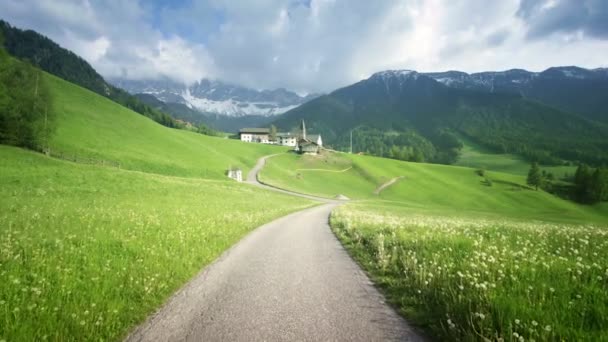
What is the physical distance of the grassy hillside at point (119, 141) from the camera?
59.0 metres

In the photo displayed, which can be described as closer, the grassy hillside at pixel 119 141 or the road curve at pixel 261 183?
the grassy hillside at pixel 119 141

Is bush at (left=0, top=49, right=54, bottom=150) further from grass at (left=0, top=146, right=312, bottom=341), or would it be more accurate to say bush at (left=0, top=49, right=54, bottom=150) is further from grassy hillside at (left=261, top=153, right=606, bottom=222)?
grassy hillside at (left=261, top=153, right=606, bottom=222)

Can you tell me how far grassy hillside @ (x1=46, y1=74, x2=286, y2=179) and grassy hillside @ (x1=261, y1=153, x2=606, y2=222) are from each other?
2064 centimetres

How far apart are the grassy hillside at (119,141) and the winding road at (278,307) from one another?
2370 inches

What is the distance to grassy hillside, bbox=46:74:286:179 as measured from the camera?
59.0 m

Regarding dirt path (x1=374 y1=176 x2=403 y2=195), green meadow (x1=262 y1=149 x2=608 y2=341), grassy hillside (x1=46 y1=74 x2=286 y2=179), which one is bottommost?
dirt path (x1=374 y1=176 x2=403 y2=195)

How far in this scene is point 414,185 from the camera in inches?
3868

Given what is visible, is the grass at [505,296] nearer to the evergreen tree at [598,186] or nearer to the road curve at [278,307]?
the road curve at [278,307]

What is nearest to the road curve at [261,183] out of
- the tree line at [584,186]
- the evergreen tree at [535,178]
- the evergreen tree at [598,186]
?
the evergreen tree at [535,178]

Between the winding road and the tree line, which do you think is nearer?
the winding road

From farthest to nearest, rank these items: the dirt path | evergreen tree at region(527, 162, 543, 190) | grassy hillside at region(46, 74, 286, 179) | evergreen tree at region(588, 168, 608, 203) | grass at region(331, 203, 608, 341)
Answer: evergreen tree at region(527, 162, 543, 190) → evergreen tree at region(588, 168, 608, 203) → the dirt path → grassy hillside at region(46, 74, 286, 179) → grass at region(331, 203, 608, 341)

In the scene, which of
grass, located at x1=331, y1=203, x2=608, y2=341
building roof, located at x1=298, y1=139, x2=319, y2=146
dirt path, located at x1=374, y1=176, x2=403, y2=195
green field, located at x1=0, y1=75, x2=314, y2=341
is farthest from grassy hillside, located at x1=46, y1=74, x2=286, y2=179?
grass, located at x1=331, y1=203, x2=608, y2=341

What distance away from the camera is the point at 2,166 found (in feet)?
108

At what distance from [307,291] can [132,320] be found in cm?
402
